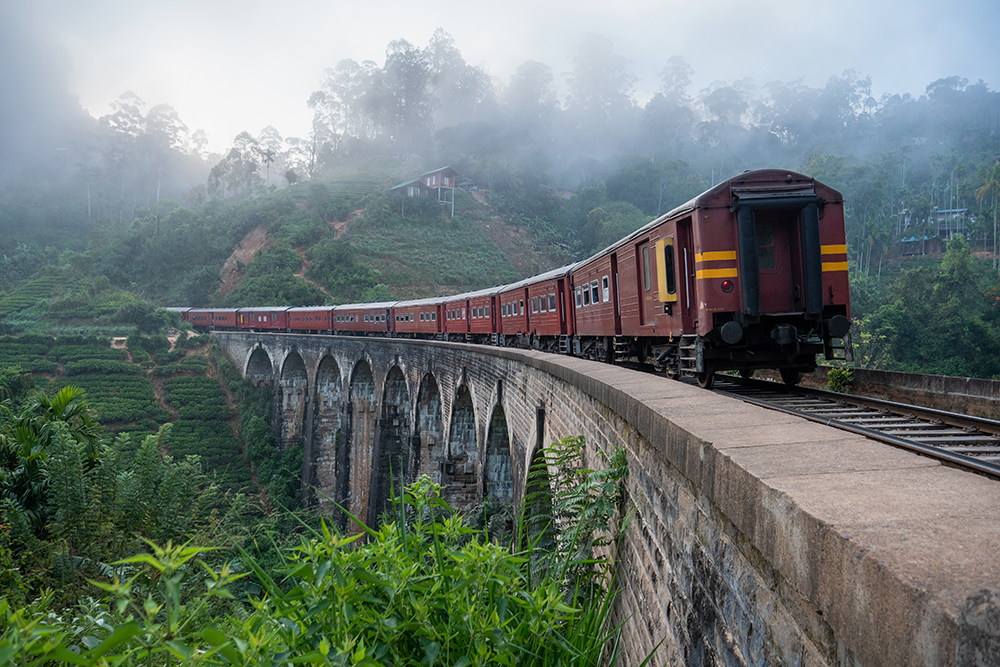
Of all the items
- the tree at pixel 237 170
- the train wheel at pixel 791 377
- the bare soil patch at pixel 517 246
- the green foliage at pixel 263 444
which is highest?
the tree at pixel 237 170

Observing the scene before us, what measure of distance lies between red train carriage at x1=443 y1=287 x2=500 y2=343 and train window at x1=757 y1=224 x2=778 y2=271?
11.2 m

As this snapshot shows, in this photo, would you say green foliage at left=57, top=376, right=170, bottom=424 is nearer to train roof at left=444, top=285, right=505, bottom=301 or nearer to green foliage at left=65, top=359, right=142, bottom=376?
green foliage at left=65, top=359, right=142, bottom=376

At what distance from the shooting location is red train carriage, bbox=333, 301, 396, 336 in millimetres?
24969

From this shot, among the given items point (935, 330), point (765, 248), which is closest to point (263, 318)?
point (765, 248)

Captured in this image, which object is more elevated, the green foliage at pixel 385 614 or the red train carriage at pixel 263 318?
the red train carriage at pixel 263 318

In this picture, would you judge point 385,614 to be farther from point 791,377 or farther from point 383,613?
point 791,377

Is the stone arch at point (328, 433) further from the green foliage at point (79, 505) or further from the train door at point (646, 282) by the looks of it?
the train door at point (646, 282)

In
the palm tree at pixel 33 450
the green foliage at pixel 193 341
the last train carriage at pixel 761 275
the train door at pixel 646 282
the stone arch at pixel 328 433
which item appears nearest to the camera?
the last train carriage at pixel 761 275

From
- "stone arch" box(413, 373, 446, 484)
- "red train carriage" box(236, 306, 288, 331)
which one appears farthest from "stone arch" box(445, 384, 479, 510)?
"red train carriage" box(236, 306, 288, 331)

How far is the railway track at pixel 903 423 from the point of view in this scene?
3016 mm

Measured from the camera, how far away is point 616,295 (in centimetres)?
822

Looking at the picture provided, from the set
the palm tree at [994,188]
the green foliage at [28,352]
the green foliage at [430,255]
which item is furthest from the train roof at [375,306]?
the palm tree at [994,188]

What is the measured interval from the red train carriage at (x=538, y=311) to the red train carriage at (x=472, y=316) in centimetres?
55

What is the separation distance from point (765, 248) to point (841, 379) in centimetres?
193
